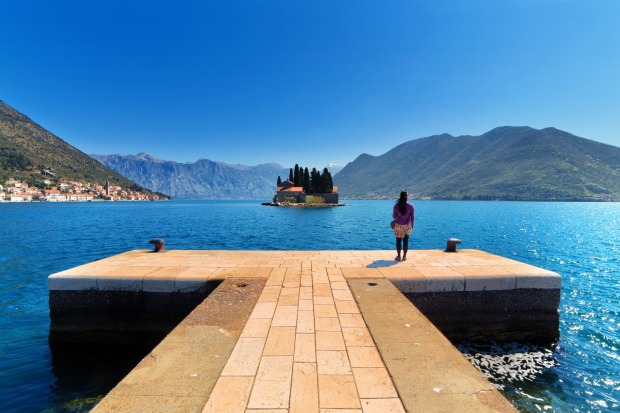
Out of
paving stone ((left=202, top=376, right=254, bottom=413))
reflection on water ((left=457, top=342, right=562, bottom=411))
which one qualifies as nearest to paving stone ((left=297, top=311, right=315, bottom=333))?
paving stone ((left=202, top=376, right=254, bottom=413))

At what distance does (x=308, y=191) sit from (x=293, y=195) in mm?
6760

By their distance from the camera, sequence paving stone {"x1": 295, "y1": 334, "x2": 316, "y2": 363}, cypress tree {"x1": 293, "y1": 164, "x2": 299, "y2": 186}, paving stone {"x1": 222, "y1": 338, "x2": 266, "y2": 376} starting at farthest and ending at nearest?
cypress tree {"x1": 293, "y1": 164, "x2": 299, "y2": 186} → paving stone {"x1": 295, "y1": 334, "x2": 316, "y2": 363} → paving stone {"x1": 222, "y1": 338, "x2": 266, "y2": 376}

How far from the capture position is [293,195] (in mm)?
123750

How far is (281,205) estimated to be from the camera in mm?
127438

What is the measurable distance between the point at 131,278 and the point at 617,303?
64.0 feet

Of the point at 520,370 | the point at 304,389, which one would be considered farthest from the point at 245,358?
the point at 520,370

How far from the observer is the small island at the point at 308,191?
122m

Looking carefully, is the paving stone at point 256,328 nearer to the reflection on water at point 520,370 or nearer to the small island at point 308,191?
the reflection on water at point 520,370

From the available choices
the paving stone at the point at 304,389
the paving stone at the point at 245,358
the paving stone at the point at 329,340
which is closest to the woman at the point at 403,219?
the paving stone at the point at 329,340

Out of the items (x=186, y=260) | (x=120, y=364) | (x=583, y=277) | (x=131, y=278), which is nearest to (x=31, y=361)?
(x=120, y=364)

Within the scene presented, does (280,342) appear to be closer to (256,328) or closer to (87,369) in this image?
(256,328)

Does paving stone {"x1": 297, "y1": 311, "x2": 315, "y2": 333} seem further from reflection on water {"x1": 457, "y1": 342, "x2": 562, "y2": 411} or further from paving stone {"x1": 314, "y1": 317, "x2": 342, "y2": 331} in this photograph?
reflection on water {"x1": 457, "y1": 342, "x2": 562, "y2": 411}

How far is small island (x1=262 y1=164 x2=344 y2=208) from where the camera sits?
401 feet

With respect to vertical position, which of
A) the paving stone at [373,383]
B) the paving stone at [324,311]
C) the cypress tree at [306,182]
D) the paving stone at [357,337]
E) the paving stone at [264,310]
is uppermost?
the cypress tree at [306,182]
